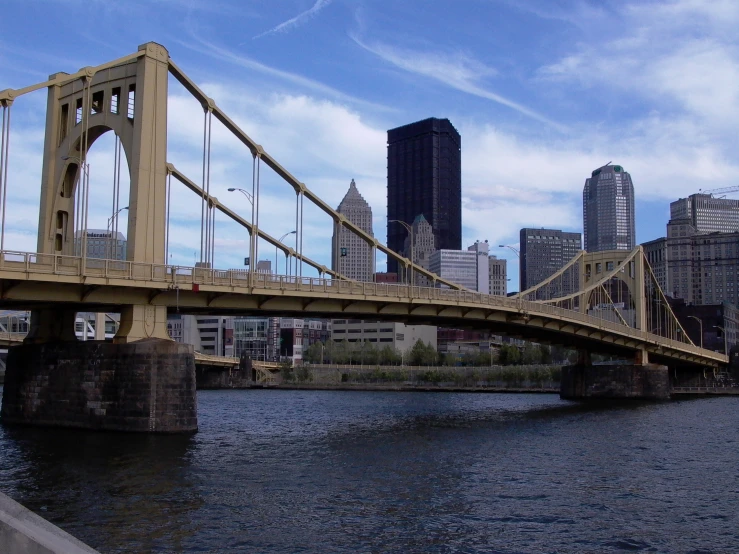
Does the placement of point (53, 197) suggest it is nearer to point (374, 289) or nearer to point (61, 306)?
point (61, 306)

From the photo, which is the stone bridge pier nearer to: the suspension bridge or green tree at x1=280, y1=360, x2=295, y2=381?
the suspension bridge

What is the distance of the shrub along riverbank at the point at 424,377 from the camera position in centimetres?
12769

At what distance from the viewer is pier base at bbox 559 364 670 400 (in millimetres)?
90438

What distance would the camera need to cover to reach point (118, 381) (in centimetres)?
4244

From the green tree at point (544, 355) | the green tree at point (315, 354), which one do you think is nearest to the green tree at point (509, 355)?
the green tree at point (544, 355)

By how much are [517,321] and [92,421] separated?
38.4 m

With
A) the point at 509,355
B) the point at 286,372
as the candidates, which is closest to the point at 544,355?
the point at 509,355

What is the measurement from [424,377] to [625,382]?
55.3 meters

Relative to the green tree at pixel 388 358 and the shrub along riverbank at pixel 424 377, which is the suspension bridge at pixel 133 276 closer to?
the shrub along riverbank at pixel 424 377

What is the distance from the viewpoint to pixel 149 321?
1745 inches

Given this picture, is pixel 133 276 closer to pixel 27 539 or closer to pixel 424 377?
pixel 27 539

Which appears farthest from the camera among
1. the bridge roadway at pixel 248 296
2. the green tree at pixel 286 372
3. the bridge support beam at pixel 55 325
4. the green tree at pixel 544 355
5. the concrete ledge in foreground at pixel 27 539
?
the green tree at pixel 286 372

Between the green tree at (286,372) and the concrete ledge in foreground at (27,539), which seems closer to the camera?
the concrete ledge in foreground at (27,539)

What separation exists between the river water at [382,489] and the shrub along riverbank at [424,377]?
75048 millimetres
